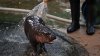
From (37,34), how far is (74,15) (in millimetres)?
2060

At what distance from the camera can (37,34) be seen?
3.94m

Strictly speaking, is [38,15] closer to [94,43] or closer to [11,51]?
[11,51]

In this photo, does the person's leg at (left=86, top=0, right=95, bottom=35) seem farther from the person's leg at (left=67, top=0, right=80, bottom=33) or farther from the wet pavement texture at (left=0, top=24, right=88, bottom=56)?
the wet pavement texture at (left=0, top=24, right=88, bottom=56)

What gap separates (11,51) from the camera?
4703 millimetres

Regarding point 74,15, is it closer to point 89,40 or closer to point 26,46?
point 89,40

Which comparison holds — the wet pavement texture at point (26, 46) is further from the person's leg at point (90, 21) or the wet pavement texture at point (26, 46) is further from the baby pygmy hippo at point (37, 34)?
the person's leg at point (90, 21)

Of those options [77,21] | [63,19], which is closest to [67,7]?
[63,19]

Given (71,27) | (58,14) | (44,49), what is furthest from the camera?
(58,14)

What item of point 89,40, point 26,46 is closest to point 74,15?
point 89,40

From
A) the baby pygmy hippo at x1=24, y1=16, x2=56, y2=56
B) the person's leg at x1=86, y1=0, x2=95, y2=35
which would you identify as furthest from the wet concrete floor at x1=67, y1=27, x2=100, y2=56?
the baby pygmy hippo at x1=24, y1=16, x2=56, y2=56

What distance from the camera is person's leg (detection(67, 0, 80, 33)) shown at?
5.70 metres

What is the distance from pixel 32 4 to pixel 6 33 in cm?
267

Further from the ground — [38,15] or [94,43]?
[38,15]

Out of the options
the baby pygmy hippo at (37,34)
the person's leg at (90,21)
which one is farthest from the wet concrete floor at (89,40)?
the baby pygmy hippo at (37,34)
